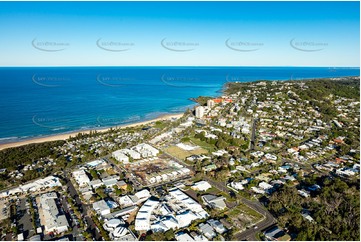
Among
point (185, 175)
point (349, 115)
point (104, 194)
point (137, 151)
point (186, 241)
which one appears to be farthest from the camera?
point (349, 115)

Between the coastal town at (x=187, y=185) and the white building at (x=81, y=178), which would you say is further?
the white building at (x=81, y=178)

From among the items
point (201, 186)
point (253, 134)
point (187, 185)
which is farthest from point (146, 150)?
point (253, 134)

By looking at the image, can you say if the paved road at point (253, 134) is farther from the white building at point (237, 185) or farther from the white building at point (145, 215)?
the white building at point (145, 215)

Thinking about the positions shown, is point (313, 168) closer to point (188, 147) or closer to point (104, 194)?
point (188, 147)

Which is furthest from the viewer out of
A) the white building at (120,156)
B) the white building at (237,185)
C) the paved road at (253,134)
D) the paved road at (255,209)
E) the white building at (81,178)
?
the paved road at (253,134)

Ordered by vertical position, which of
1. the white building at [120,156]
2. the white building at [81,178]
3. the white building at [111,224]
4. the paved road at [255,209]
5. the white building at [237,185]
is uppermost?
the white building at [120,156]

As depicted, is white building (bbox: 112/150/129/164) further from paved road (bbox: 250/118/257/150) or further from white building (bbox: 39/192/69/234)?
paved road (bbox: 250/118/257/150)

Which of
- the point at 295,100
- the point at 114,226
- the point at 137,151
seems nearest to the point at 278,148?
the point at 137,151

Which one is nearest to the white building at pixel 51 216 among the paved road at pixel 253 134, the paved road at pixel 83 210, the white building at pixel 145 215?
the paved road at pixel 83 210
